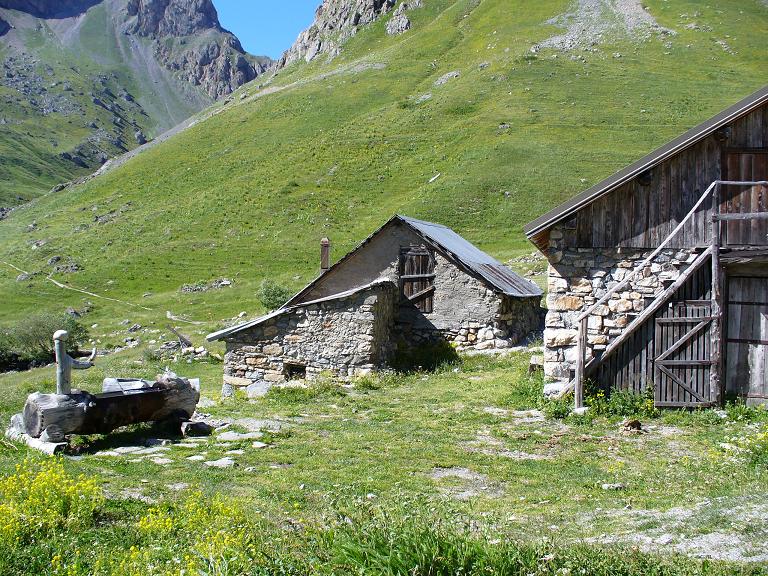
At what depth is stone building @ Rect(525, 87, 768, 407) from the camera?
13.4m

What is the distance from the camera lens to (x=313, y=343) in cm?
1966

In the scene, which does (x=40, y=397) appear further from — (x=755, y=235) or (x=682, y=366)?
(x=755, y=235)

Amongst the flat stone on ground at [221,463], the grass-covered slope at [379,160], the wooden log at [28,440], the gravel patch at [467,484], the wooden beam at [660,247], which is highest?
the grass-covered slope at [379,160]

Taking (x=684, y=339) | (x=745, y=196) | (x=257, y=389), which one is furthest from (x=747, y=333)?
(x=257, y=389)

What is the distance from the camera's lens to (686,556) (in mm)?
5590

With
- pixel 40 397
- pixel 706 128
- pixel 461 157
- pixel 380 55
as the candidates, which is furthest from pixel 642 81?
pixel 40 397

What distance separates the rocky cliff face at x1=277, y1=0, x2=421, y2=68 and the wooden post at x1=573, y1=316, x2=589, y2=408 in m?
126

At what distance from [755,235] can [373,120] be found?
2819 inches

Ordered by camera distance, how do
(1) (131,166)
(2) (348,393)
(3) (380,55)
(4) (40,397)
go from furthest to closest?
(3) (380,55) → (1) (131,166) → (2) (348,393) → (4) (40,397)

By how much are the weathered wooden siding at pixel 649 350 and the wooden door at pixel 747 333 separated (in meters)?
0.69

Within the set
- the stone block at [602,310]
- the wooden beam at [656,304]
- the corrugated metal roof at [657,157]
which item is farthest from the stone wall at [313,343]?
the wooden beam at [656,304]

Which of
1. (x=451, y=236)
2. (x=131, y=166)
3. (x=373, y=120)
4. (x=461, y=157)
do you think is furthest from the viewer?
(x=131, y=166)

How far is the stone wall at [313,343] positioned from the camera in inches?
763

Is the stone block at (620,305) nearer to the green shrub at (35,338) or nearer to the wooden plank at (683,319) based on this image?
the wooden plank at (683,319)
